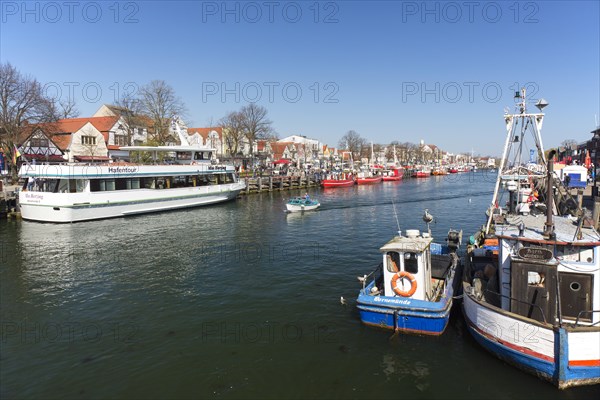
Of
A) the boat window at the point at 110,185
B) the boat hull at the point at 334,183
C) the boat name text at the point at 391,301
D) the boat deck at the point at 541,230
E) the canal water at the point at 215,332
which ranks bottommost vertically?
the canal water at the point at 215,332

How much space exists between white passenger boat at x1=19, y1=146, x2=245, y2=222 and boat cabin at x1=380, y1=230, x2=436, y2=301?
29.8 meters

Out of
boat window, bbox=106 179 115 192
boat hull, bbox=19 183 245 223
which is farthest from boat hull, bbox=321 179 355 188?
boat window, bbox=106 179 115 192

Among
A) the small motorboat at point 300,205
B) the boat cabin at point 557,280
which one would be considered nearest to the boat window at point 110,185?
the small motorboat at point 300,205

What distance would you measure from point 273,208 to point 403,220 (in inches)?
601

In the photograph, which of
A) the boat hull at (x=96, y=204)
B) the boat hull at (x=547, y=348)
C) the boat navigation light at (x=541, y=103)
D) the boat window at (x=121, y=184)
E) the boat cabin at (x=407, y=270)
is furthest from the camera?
the boat window at (x=121, y=184)

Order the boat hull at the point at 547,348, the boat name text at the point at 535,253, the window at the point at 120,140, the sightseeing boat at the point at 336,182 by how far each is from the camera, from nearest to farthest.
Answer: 1. the boat hull at the point at 547,348
2. the boat name text at the point at 535,253
3. the window at the point at 120,140
4. the sightseeing boat at the point at 336,182

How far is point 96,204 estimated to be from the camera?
33500mm

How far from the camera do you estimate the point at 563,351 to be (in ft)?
28.9

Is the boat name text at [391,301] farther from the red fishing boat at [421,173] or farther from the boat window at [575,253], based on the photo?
the red fishing boat at [421,173]

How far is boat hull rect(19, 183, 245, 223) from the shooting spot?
31855mm

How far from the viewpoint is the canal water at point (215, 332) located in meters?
9.50

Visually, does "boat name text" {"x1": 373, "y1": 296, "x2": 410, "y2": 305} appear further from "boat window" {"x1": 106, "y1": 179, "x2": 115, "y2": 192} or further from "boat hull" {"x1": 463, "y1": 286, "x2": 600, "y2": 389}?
"boat window" {"x1": 106, "y1": 179, "x2": 115, "y2": 192}

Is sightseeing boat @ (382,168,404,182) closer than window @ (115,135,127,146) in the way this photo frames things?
No

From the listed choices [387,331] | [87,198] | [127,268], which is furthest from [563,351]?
[87,198]
